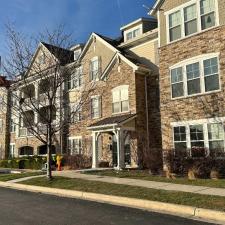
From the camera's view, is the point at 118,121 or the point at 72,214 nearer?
the point at 72,214

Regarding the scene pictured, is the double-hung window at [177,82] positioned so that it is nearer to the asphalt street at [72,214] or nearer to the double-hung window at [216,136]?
the double-hung window at [216,136]

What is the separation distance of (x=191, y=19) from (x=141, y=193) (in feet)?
40.5

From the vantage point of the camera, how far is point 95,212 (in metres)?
10.3

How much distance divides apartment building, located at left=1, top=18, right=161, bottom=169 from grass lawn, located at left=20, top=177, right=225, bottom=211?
5638 mm

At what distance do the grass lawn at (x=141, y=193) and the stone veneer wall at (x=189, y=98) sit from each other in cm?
744

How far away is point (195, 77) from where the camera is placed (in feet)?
67.1

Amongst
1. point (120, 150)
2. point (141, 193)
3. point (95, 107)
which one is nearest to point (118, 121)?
point (120, 150)

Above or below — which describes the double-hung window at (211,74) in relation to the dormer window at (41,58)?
below

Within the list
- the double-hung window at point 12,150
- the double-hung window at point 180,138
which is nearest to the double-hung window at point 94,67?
the double-hung window at point 180,138

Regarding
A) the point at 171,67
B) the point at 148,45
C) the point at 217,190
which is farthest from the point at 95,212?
the point at 148,45

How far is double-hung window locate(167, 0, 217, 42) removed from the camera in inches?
788

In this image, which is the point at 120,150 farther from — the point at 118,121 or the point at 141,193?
the point at 141,193

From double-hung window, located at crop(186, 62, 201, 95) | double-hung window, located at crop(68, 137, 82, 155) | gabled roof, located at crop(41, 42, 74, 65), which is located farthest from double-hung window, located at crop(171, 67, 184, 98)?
double-hung window, located at crop(68, 137, 82, 155)

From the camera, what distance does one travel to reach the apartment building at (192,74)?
19.3 metres
